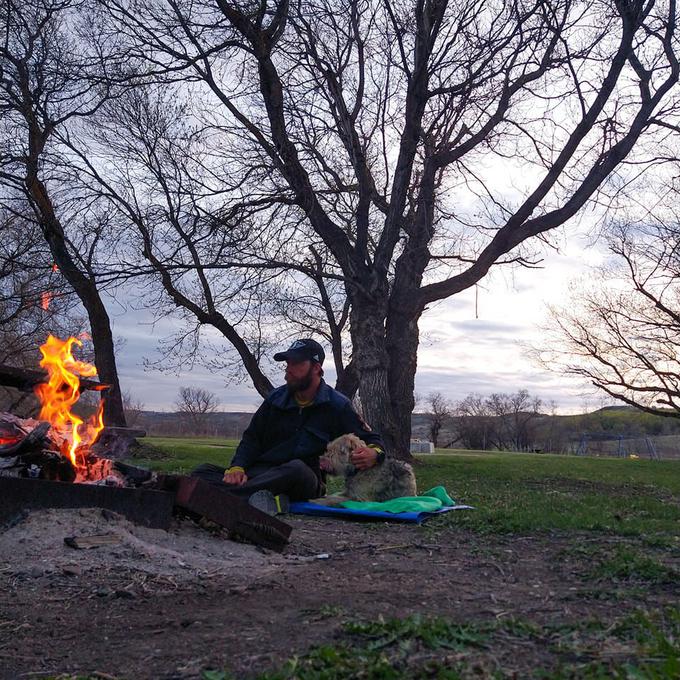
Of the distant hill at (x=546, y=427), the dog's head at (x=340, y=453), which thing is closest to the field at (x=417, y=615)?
the dog's head at (x=340, y=453)

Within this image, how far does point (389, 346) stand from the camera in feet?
52.3

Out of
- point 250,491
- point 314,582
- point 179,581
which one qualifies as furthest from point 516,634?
point 250,491

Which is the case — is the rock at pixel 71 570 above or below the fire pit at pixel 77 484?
below

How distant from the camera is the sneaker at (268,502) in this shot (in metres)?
6.97

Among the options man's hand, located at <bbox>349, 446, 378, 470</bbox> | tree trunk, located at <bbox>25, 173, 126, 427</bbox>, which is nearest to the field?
man's hand, located at <bbox>349, 446, 378, 470</bbox>

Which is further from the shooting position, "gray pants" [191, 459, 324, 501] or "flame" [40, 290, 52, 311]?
"flame" [40, 290, 52, 311]

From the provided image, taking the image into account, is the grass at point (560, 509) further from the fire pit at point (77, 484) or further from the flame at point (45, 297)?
the flame at point (45, 297)

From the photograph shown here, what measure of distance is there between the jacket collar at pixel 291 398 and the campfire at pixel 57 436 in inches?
78.0

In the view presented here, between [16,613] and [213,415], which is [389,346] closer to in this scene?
[16,613]

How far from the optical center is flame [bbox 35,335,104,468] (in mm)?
6133

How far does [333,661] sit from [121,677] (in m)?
0.83

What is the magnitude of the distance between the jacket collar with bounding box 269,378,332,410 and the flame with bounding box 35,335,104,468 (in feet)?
6.69

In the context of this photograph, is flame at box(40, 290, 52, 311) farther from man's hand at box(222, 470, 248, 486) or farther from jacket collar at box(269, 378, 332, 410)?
man's hand at box(222, 470, 248, 486)

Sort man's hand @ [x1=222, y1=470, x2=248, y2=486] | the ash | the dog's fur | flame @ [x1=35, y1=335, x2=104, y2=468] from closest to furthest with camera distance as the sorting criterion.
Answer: the ash → flame @ [x1=35, y1=335, x2=104, y2=468] → man's hand @ [x1=222, y1=470, x2=248, y2=486] → the dog's fur
